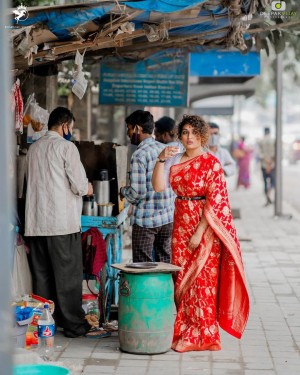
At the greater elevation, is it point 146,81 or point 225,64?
point 225,64

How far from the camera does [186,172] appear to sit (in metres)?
6.79

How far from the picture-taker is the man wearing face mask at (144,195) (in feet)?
24.5

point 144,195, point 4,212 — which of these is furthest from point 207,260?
point 4,212

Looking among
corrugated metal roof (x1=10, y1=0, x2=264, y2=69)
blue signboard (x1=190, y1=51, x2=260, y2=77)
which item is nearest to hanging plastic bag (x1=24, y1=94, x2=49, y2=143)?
corrugated metal roof (x1=10, y1=0, x2=264, y2=69)

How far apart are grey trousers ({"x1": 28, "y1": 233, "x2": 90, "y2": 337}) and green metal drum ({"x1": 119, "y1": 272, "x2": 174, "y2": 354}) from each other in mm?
717

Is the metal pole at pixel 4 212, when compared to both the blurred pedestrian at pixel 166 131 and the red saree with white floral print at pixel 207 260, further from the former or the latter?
the blurred pedestrian at pixel 166 131

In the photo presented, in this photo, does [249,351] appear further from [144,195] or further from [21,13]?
[21,13]

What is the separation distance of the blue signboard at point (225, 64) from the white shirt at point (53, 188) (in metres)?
6.16

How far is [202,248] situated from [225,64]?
276 inches

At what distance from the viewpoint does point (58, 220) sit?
23.2 feet

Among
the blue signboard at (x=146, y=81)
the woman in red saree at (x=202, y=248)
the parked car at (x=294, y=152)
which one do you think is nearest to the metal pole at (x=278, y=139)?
the blue signboard at (x=146, y=81)

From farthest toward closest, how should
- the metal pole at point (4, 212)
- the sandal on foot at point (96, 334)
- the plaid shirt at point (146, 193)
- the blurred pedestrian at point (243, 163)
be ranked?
the blurred pedestrian at point (243, 163) < the plaid shirt at point (146, 193) < the sandal on foot at point (96, 334) < the metal pole at point (4, 212)

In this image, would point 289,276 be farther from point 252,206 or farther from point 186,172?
point 252,206

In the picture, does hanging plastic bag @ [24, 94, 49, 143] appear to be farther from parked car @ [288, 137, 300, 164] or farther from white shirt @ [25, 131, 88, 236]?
parked car @ [288, 137, 300, 164]
